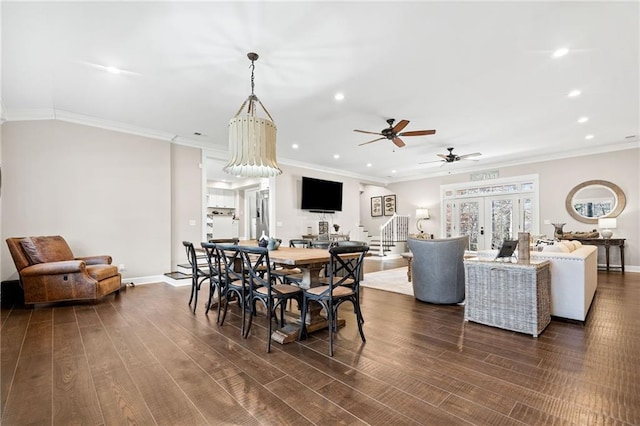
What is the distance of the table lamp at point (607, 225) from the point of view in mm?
6426

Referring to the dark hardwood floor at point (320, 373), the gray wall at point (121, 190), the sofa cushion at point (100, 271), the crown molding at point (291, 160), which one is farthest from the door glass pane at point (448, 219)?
the sofa cushion at point (100, 271)

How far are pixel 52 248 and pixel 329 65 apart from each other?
471 cm

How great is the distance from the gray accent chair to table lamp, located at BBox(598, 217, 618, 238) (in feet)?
16.4

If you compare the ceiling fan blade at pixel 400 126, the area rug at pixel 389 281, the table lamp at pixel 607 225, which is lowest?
the area rug at pixel 389 281

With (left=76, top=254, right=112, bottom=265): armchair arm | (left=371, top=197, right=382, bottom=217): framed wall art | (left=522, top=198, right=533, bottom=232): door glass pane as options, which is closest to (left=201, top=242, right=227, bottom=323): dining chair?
(left=76, top=254, right=112, bottom=265): armchair arm

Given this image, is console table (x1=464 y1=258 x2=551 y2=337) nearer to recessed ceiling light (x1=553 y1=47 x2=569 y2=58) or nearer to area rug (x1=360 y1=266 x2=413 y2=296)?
area rug (x1=360 y1=266 x2=413 y2=296)

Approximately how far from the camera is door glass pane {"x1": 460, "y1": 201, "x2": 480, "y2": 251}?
8.99 meters

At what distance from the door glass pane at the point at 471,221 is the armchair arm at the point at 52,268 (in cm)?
932

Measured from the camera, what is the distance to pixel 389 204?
11227mm

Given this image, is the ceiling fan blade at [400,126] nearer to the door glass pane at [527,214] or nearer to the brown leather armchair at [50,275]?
the brown leather armchair at [50,275]

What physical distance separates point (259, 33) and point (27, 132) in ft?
14.3

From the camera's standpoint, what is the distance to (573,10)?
8.27 feet

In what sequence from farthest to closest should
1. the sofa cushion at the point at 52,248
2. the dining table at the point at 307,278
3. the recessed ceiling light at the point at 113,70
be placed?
the sofa cushion at the point at 52,248
the recessed ceiling light at the point at 113,70
the dining table at the point at 307,278

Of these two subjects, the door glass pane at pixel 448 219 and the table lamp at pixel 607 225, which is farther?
the door glass pane at pixel 448 219
